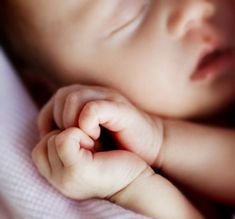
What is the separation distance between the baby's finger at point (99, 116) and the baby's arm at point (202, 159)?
4.1 inches

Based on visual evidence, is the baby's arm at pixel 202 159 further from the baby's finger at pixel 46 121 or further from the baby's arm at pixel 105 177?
the baby's finger at pixel 46 121

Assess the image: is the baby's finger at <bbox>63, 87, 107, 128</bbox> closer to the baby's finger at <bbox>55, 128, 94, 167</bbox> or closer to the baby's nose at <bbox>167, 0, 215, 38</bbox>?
the baby's finger at <bbox>55, 128, 94, 167</bbox>

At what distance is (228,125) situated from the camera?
88 centimetres

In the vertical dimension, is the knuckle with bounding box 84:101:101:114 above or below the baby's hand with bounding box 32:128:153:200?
above

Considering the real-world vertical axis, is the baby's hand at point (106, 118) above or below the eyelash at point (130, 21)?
below

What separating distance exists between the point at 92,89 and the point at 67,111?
0.19ft

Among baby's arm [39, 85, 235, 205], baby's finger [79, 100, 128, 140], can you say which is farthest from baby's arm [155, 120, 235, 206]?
baby's finger [79, 100, 128, 140]

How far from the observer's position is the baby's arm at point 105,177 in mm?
662

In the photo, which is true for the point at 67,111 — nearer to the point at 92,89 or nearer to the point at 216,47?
the point at 92,89

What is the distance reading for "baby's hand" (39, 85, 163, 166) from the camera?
0.68 m

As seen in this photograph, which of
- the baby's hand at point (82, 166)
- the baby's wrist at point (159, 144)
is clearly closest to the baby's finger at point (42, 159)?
the baby's hand at point (82, 166)

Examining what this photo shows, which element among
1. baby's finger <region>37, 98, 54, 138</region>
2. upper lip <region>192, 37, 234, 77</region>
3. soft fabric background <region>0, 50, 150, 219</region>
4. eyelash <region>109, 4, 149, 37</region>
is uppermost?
eyelash <region>109, 4, 149, 37</region>

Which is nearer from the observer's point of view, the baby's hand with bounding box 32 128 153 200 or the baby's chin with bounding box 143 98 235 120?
the baby's hand with bounding box 32 128 153 200

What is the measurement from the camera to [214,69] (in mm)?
808
